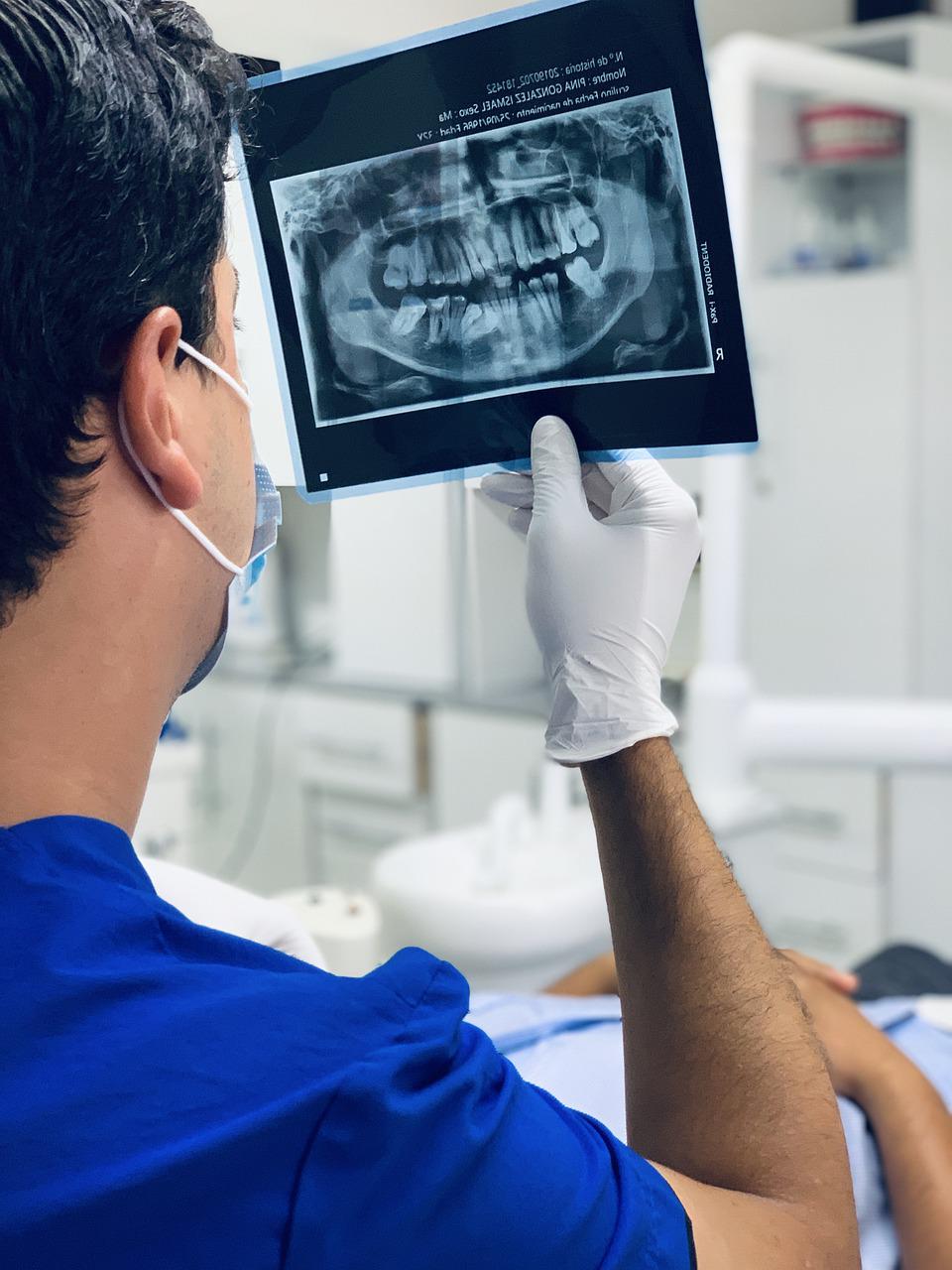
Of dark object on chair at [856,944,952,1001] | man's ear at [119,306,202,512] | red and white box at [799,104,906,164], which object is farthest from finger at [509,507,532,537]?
red and white box at [799,104,906,164]

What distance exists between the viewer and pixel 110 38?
2.10ft

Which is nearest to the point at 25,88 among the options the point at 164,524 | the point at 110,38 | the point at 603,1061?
the point at 110,38

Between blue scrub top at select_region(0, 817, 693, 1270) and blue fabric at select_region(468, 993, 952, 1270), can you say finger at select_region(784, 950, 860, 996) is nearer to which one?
blue fabric at select_region(468, 993, 952, 1270)

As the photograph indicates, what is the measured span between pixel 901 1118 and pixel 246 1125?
0.77 meters

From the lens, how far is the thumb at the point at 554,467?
0.81 m

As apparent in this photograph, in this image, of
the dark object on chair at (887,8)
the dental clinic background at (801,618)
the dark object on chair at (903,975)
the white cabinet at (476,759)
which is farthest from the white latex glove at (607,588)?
the dark object on chair at (887,8)

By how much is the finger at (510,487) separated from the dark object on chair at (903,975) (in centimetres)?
97

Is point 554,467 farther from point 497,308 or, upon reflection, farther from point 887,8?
point 887,8

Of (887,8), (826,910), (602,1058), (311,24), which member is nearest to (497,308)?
(311,24)

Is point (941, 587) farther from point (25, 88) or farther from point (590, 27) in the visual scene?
point (25, 88)

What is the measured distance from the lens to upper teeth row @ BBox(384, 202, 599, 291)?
2.58 feet

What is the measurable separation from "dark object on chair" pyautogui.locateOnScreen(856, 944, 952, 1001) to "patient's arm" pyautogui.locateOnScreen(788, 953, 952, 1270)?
40cm

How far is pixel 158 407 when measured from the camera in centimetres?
68

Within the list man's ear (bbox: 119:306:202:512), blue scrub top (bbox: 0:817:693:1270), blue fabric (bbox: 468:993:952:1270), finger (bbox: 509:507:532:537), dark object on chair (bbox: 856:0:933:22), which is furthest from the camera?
dark object on chair (bbox: 856:0:933:22)
